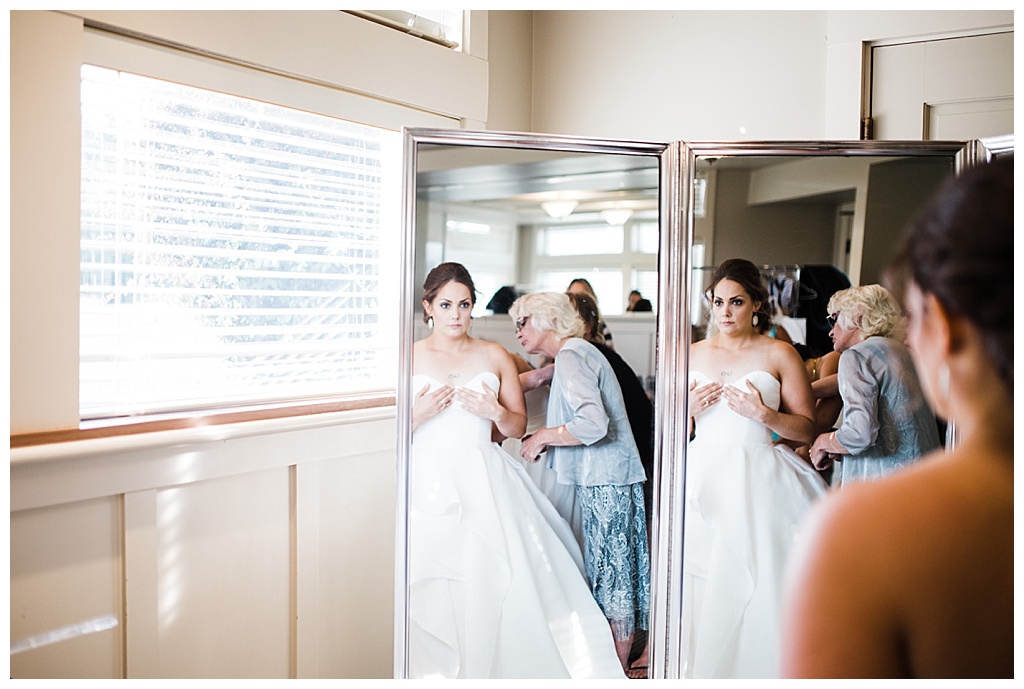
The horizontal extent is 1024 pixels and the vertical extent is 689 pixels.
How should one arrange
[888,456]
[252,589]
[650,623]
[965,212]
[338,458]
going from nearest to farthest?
[965,212]
[888,456]
[650,623]
[252,589]
[338,458]

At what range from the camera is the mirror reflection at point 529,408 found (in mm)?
1446

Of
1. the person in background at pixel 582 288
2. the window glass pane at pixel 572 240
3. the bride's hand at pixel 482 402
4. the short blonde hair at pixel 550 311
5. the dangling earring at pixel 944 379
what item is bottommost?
the bride's hand at pixel 482 402

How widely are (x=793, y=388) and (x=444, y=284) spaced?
635mm

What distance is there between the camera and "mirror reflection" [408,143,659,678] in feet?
4.75

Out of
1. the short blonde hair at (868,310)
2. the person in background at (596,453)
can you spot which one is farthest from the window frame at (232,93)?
the short blonde hair at (868,310)

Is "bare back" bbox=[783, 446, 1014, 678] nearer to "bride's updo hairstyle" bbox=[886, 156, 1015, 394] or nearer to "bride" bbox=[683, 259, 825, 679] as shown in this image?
"bride's updo hairstyle" bbox=[886, 156, 1015, 394]

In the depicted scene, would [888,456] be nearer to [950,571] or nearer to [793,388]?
[793,388]

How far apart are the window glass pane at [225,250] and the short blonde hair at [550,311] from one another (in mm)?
643

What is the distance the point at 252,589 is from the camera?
1727mm

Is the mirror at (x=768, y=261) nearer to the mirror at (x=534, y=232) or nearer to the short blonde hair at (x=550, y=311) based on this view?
the mirror at (x=534, y=232)

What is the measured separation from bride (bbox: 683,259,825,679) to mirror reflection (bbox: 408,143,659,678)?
0.31 feet

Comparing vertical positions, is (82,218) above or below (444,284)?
above

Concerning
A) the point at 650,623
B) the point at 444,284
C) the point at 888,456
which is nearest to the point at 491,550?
the point at 650,623

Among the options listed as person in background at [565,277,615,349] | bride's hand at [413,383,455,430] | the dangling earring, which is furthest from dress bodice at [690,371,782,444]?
the dangling earring
